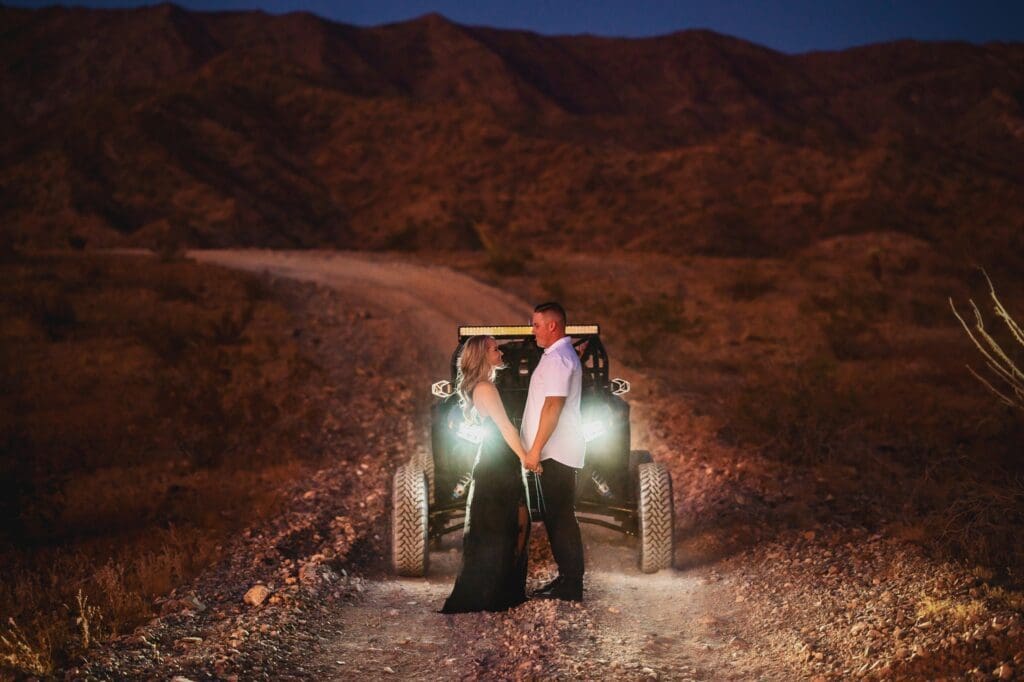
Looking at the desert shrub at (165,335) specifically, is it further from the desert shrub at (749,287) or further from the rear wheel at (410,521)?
the desert shrub at (749,287)

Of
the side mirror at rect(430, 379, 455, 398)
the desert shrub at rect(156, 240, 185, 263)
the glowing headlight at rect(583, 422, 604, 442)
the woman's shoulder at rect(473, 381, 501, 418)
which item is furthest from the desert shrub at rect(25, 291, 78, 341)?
the woman's shoulder at rect(473, 381, 501, 418)

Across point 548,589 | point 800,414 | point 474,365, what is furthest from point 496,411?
point 800,414

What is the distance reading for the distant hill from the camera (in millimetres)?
41094

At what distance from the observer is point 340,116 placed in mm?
57844

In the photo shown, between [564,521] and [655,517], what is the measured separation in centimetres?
120

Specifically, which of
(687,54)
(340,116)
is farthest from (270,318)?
(687,54)

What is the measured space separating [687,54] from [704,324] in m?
82.4

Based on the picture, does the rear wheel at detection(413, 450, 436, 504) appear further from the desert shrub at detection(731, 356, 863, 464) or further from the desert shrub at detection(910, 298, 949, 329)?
the desert shrub at detection(910, 298, 949, 329)

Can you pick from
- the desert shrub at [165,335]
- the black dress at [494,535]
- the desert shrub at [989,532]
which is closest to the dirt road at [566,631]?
the black dress at [494,535]

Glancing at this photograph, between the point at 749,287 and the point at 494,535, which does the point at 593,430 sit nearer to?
the point at 494,535

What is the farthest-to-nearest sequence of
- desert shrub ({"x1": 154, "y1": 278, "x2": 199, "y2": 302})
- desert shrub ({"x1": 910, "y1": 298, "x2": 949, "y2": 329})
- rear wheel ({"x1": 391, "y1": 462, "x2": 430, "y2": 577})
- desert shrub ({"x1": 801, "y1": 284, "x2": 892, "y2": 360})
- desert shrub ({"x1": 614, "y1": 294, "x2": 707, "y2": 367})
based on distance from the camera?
1. desert shrub ({"x1": 910, "y1": 298, "x2": 949, "y2": 329})
2. desert shrub ({"x1": 154, "y1": 278, "x2": 199, "y2": 302})
3. desert shrub ({"x1": 801, "y1": 284, "x2": 892, "y2": 360})
4. desert shrub ({"x1": 614, "y1": 294, "x2": 707, "y2": 367})
5. rear wheel ({"x1": 391, "y1": 462, "x2": 430, "y2": 577})

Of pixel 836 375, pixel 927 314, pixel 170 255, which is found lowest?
pixel 836 375

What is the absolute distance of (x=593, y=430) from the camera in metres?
6.88

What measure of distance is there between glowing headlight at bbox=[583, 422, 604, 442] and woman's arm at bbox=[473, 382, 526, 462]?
50.9 inches
